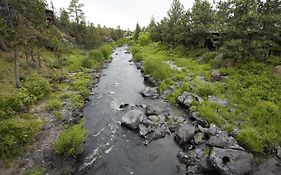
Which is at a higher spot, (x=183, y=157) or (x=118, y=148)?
(x=183, y=157)

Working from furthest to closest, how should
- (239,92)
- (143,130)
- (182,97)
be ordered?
(182,97) → (239,92) → (143,130)

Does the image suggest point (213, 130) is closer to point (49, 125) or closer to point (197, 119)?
point (197, 119)

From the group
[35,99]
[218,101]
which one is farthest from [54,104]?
[218,101]

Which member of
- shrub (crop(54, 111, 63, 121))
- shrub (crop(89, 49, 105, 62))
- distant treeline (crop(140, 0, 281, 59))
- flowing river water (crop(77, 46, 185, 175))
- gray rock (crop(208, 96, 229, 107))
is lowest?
flowing river water (crop(77, 46, 185, 175))

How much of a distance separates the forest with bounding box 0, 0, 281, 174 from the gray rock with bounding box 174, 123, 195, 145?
173 cm

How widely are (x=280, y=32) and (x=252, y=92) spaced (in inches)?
454

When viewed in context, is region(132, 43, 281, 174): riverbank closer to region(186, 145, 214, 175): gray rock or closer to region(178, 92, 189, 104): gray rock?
region(178, 92, 189, 104): gray rock

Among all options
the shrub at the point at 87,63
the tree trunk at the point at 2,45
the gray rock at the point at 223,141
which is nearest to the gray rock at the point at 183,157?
the gray rock at the point at 223,141

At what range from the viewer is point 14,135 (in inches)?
581

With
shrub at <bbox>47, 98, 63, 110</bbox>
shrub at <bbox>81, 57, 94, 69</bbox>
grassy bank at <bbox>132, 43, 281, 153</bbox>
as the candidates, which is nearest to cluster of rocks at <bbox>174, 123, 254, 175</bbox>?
grassy bank at <bbox>132, 43, 281, 153</bbox>

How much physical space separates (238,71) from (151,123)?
14448 mm

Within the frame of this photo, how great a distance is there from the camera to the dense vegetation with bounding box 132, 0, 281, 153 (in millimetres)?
17750

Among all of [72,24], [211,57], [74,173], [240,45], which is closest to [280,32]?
[240,45]

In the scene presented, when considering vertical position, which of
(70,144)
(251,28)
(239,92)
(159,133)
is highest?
(251,28)
